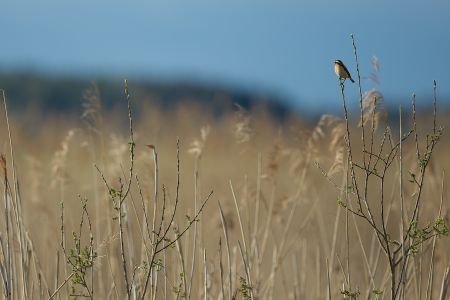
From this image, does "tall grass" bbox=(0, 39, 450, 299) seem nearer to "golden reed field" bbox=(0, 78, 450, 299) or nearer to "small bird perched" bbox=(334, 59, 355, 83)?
"golden reed field" bbox=(0, 78, 450, 299)

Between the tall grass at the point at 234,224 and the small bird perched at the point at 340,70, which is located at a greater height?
the small bird perched at the point at 340,70

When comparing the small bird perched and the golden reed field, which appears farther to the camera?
the golden reed field

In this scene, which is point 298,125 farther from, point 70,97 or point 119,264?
point 70,97

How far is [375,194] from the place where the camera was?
232 inches

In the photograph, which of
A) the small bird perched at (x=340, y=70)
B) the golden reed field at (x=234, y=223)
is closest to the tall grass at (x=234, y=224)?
the golden reed field at (x=234, y=223)

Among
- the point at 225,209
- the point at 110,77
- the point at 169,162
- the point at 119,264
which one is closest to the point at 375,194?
the point at 225,209

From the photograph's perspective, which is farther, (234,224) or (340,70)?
(234,224)

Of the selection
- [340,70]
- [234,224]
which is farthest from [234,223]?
[340,70]

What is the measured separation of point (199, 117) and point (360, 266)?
3864 mm

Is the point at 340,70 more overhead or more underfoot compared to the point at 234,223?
more overhead

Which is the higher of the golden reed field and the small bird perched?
the small bird perched

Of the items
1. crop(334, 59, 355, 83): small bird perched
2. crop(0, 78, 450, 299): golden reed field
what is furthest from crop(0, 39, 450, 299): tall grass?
crop(334, 59, 355, 83): small bird perched

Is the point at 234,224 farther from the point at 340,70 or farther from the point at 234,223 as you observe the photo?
the point at 340,70

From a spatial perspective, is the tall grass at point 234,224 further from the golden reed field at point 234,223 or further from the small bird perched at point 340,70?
the small bird perched at point 340,70
